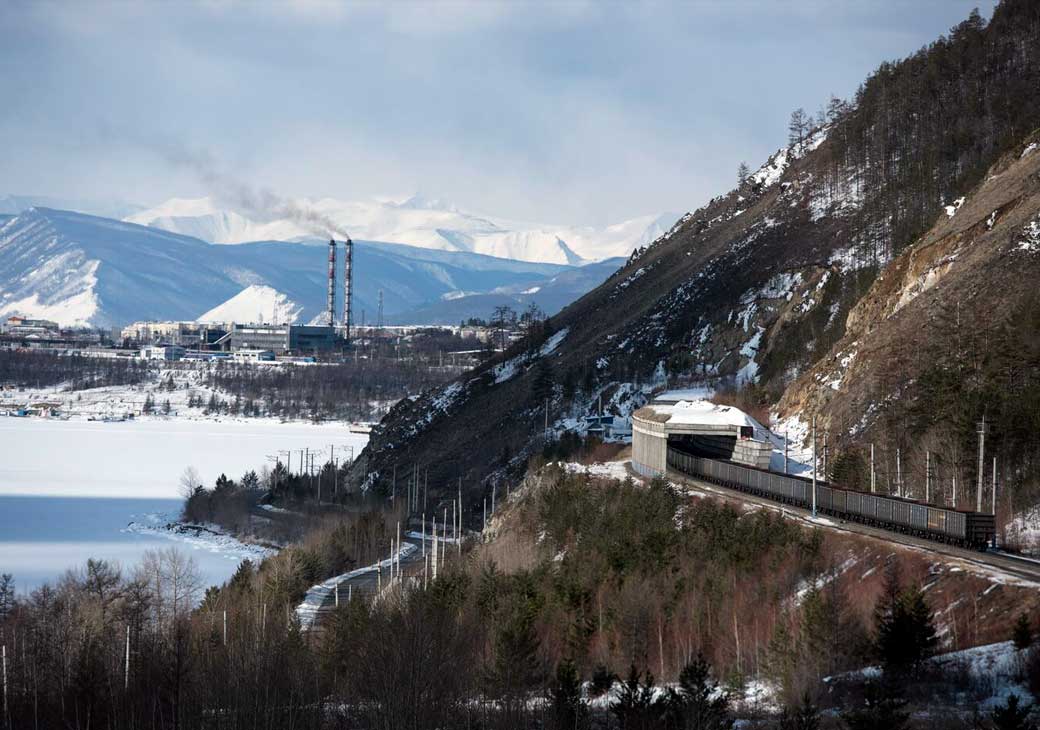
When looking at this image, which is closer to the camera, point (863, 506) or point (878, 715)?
point (878, 715)

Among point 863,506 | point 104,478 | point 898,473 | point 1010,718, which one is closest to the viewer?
point 1010,718

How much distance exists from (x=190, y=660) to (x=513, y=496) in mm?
28938

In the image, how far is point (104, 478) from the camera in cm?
12488

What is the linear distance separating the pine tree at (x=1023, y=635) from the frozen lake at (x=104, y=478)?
52.4 m

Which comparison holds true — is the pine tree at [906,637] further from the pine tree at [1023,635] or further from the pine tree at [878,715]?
the pine tree at [878,715]

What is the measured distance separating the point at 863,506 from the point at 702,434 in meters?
18.1

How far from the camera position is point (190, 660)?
35.2 m

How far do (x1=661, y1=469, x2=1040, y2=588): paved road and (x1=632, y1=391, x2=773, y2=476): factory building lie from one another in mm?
7725

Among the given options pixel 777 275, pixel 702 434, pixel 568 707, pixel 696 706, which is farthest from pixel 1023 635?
pixel 777 275

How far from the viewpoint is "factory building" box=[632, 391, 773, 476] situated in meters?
54.4

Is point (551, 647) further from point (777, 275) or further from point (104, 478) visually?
point (104, 478)

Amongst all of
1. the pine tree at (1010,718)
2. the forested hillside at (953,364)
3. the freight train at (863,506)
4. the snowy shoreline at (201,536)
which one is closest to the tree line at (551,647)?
the pine tree at (1010,718)

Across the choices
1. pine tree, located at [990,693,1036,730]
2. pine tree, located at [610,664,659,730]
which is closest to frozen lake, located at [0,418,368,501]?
pine tree, located at [610,664,659,730]

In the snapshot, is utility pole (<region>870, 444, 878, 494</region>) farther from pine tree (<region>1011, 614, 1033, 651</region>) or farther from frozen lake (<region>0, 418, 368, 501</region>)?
frozen lake (<region>0, 418, 368, 501</region>)
